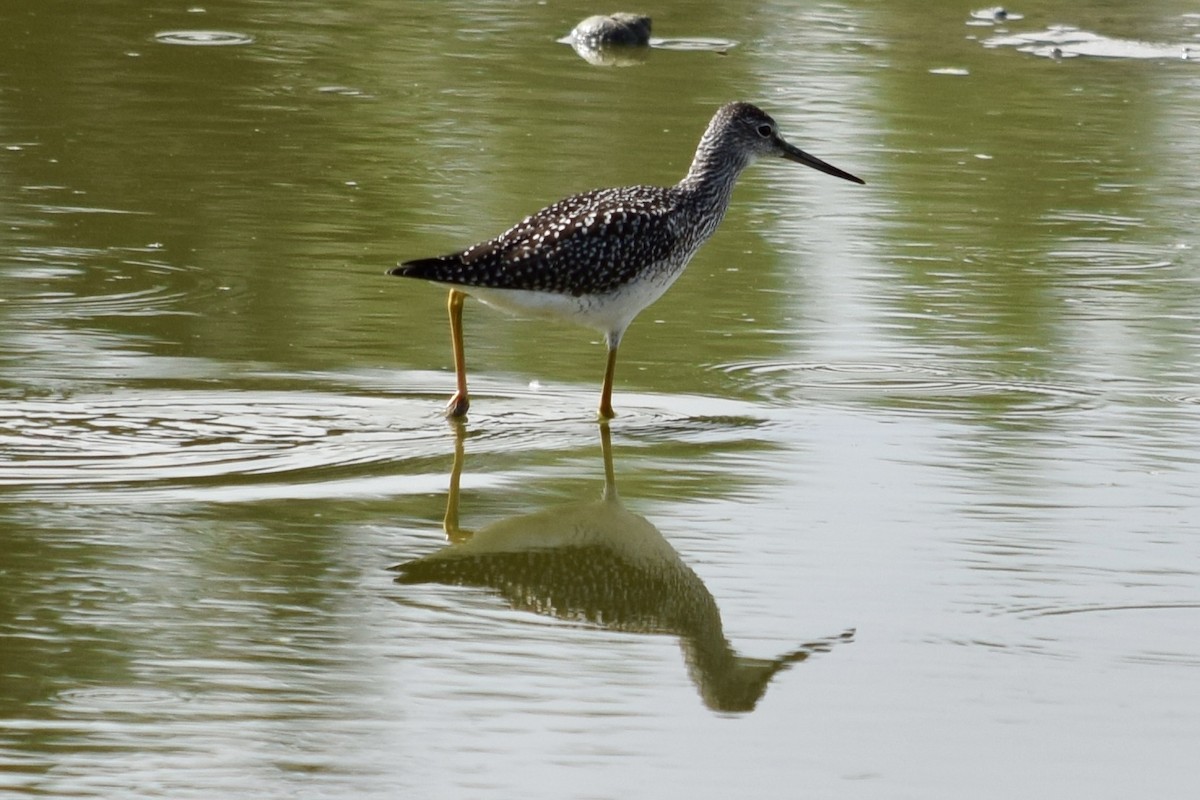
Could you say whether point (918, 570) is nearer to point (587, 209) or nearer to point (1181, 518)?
point (1181, 518)

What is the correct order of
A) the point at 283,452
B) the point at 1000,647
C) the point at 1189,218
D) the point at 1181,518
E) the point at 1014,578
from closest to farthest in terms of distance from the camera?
the point at 1000,647 < the point at 1014,578 < the point at 1181,518 < the point at 283,452 < the point at 1189,218

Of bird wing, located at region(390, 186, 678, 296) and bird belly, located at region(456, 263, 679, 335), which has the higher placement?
bird wing, located at region(390, 186, 678, 296)

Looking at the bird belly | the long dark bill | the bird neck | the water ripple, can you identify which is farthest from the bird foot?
the long dark bill

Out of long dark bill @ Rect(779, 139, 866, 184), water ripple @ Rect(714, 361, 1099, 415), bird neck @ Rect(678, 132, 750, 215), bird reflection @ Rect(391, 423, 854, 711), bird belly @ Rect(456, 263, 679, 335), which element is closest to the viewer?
bird reflection @ Rect(391, 423, 854, 711)

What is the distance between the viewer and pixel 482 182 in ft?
38.0

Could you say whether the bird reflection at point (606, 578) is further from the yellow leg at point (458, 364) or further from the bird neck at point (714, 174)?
the bird neck at point (714, 174)

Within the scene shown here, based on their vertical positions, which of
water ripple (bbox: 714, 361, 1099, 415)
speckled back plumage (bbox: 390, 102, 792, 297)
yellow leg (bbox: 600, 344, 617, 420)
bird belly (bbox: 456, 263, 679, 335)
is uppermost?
speckled back plumage (bbox: 390, 102, 792, 297)

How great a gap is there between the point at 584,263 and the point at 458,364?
2.09 ft

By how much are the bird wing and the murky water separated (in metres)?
0.49

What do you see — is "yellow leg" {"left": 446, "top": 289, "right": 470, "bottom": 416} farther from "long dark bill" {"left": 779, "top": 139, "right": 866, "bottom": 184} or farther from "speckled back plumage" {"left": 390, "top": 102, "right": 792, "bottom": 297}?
"long dark bill" {"left": 779, "top": 139, "right": 866, "bottom": 184}

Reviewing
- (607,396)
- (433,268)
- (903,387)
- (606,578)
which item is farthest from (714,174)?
(606,578)

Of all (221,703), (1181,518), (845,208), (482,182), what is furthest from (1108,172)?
(221,703)

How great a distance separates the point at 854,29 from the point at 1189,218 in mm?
6891

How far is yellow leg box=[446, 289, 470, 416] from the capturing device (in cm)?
775
